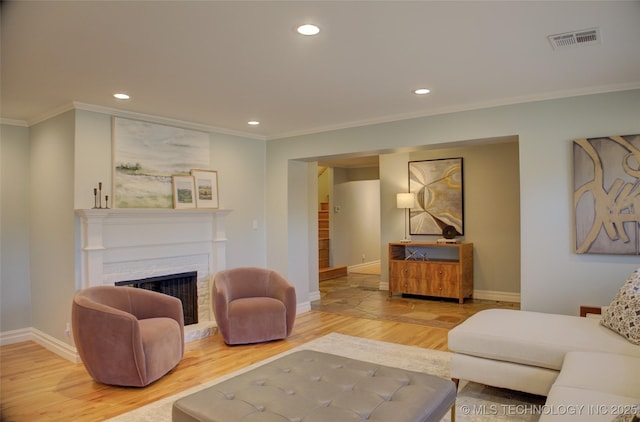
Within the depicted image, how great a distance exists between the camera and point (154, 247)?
14.9 ft

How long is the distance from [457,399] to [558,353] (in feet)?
2.48

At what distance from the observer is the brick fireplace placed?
400 centimetres

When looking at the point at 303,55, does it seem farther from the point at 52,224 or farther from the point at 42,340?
the point at 42,340

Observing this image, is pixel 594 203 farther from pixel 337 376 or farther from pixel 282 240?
pixel 282 240

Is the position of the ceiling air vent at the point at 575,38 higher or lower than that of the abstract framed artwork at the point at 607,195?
higher

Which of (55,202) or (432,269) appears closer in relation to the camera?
(55,202)

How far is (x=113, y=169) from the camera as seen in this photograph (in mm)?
4281

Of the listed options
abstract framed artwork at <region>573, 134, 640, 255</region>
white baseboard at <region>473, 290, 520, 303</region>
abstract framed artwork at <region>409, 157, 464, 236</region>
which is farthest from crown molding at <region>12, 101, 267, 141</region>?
white baseboard at <region>473, 290, 520, 303</region>

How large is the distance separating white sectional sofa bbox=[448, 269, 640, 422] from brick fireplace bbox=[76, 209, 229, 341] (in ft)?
9.56

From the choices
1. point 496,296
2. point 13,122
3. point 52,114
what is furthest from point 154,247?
point 496,296

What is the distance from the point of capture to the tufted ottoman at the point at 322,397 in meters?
2.00

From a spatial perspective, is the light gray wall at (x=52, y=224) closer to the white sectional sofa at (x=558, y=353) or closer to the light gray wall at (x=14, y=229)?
the light gray wall at (x=14, y=229)

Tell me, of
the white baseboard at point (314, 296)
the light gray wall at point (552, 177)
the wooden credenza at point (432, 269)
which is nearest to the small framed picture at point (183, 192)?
the white baseboard at point (314, 296)

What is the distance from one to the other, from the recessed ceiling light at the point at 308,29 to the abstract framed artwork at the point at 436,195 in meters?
4.72
